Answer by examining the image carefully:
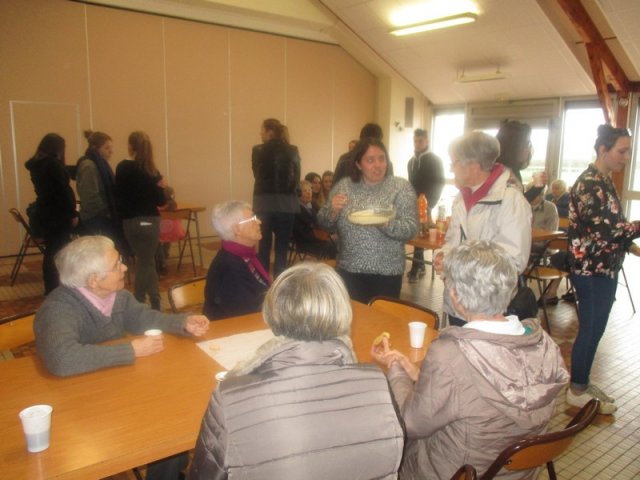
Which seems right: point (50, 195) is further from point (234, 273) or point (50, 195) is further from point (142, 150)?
point (234, 273)

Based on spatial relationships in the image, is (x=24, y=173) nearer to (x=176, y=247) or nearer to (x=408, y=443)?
(x=176, y=247)

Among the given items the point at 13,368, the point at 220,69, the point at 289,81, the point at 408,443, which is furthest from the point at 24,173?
the point at 408,443

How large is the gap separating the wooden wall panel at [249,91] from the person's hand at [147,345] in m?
6.57

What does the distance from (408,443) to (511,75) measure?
24.4ft

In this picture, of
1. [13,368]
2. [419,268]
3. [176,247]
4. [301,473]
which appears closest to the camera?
[301,473]

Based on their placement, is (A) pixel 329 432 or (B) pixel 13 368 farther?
(B) pixel 13 368

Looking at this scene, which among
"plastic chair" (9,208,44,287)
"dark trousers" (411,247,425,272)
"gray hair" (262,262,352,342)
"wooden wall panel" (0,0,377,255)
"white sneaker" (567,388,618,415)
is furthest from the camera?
"wooden wall panel" (0,0,377,255)

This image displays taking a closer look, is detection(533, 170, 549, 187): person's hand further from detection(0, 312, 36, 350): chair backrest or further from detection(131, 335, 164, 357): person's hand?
detection(0, 312, 36, 350): chair backrest

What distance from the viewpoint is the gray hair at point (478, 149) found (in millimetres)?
2293

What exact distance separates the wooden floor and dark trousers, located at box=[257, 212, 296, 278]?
1070mm

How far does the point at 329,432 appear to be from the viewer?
1110mm

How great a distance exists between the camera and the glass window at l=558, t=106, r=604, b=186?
26.2 ft

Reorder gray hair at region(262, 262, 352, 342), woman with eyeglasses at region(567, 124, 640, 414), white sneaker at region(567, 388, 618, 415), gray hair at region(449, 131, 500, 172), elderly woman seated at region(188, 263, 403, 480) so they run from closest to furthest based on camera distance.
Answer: elderly woman seated at region(188, 263, 403, 480) → gray hair at region(262, 262, 352, 342) → gray hair at region(449, 131, 500, 172) → woman with eyeglasses at region(567, 124, 640, 414) → white sneaker at region(567, 388, 618, 415)

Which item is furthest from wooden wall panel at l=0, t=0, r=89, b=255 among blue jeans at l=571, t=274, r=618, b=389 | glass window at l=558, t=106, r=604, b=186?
glass window at l=558, t=106, r=604, b=186
